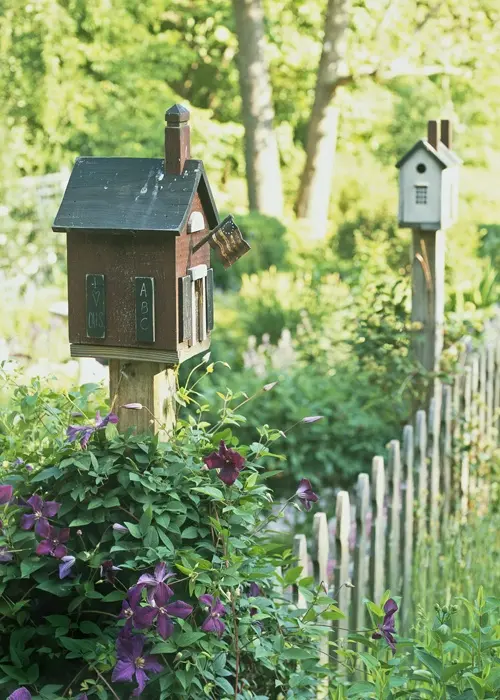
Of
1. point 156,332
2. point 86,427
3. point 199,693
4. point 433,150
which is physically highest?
point 433,150

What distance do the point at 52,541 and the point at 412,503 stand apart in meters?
2.12

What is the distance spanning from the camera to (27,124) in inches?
618

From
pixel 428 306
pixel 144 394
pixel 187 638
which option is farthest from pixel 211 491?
pixel 428 306

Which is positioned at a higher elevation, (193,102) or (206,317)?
(193,102)

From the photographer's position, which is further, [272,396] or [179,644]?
[272,396]

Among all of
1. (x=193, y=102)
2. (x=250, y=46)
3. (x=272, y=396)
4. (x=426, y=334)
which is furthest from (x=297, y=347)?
(x=193, y=102)

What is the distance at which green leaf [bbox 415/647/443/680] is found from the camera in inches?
78.8

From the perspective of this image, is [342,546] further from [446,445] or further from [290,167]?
[290,167]

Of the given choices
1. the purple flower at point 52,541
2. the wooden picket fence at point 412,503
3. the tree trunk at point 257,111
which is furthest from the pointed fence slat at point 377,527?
the tree trunk at point 257,111

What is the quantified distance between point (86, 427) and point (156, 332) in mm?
297

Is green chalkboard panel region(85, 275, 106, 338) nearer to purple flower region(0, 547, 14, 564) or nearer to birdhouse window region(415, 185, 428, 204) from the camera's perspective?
purple flower region(0, 547, 14, 564)

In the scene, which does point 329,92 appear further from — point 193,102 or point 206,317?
point 206,317

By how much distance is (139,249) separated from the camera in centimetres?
235

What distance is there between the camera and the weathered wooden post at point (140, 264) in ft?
7.64
